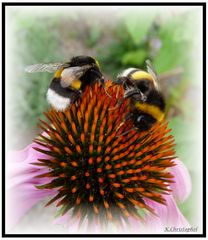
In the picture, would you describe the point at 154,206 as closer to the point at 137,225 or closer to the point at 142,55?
the point at 137,225

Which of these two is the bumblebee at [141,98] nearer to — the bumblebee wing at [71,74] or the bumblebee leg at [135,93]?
the bumblebee leg at [135,93]

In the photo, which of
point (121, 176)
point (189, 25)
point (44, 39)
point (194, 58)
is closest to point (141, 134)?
point (121, 176)

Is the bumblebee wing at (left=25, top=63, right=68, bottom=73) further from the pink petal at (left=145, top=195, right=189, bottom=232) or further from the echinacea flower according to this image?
the pink petal at (left=145, top=195, right=189, bottom=232)

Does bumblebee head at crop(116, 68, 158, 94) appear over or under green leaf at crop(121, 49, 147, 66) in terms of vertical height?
under

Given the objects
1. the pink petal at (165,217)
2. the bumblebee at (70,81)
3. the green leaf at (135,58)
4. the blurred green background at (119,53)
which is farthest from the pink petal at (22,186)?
the green leaf at (135,58)

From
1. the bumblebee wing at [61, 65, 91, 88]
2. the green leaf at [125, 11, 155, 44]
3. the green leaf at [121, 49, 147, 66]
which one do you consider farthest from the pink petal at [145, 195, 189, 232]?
the green leaf at [121, 49, 147, 66]

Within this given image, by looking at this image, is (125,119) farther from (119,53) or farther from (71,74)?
(119,53)
